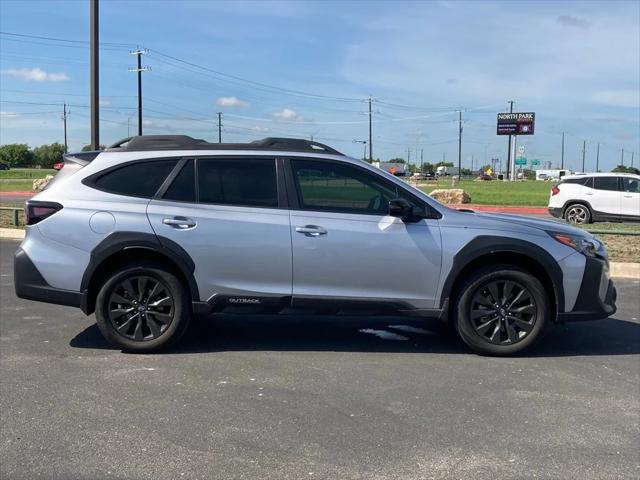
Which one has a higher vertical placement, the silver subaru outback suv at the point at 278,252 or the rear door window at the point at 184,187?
the rear door window at the point at 184,187

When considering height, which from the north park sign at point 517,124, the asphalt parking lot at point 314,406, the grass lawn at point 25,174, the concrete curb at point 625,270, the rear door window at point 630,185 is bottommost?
the asphalt parking lot at point 314,406

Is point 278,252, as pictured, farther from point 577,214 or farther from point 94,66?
point 577,214

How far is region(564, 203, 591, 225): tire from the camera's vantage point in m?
18.9

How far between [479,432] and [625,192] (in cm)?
1718

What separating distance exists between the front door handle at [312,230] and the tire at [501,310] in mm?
1331

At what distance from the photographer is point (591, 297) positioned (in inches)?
211

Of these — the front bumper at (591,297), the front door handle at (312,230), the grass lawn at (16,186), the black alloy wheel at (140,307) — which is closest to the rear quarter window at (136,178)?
the black alloy wheel at (140,307)

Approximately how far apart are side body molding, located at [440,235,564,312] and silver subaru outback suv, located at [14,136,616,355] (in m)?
0.01

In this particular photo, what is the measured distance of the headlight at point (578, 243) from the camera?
5.36 meters

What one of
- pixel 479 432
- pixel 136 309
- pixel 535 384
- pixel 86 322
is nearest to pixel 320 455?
pixel 479 432

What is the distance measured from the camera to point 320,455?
3486 mm

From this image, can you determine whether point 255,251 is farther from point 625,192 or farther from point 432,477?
point 625,192

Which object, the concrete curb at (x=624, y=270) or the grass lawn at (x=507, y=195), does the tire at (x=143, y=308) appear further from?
the grass lawn at (x=507, y=195)

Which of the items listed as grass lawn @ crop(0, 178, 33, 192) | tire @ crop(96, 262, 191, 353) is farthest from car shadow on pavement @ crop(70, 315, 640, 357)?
grass lawn @ crop(0, 178, 33, 192)
